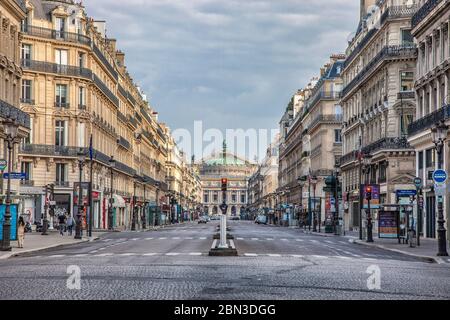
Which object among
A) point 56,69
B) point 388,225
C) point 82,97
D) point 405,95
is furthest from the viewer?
point 82,97

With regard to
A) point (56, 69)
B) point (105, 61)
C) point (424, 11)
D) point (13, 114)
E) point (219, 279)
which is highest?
point (105, 61)

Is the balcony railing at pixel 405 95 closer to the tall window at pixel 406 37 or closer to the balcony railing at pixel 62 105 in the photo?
the tall window at pixel 406 37

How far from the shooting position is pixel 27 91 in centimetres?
7675

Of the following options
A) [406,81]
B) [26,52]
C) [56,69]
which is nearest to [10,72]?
[26,52]

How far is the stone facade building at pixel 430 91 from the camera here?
168 ft

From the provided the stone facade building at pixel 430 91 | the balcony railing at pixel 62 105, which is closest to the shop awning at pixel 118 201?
the balcony railing at pixel 62 105

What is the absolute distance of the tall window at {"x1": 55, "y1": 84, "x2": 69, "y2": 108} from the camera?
3092 inches

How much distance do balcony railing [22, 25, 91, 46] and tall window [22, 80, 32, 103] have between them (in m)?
4.22

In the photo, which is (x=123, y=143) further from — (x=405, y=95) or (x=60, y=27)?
(x=405, y=95)

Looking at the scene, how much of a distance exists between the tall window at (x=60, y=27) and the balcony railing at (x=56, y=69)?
2.78m

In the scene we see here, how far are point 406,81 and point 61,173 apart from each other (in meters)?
31.4

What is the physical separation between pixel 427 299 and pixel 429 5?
1580 inches
